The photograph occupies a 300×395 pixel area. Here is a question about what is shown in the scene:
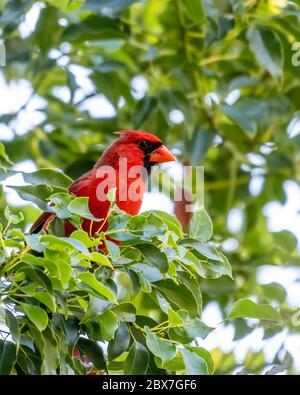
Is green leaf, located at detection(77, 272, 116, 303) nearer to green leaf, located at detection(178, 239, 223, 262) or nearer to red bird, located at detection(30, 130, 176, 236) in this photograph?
green leaf, located at detection(178, 239, 223, 262)

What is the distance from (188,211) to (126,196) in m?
1.07

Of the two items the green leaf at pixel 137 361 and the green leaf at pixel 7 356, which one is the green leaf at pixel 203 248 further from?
the green leaf at pixel 7 356

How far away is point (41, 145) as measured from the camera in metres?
5.39

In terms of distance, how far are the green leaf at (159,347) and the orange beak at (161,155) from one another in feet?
5.87

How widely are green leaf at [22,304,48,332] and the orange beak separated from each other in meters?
1.94

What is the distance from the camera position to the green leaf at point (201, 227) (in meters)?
3.03

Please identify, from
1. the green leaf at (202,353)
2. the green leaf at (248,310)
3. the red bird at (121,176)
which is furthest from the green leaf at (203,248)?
the red bird at (121,176)

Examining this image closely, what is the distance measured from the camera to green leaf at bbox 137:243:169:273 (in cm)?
284

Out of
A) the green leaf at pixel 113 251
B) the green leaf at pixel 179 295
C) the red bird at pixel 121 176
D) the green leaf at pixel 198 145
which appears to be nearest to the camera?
the green leaf at pixel 113 251

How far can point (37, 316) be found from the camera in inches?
107

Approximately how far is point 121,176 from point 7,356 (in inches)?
63.2

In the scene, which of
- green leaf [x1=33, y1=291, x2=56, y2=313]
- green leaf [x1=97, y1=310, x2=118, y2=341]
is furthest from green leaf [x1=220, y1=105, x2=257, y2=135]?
green leaf [x1=33, y1=291, x2=56, y2=313]
